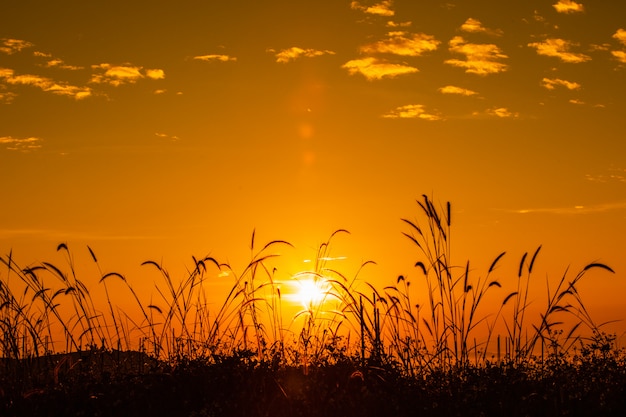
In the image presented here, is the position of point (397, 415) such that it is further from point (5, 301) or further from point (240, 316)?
point (5, 301)

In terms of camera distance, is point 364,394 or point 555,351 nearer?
point 364,394

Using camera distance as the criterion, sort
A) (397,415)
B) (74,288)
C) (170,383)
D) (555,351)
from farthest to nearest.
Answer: (74,288) < (555,351) < (170,383) < (397,415)

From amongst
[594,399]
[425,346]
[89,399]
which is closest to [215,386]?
[89,399]

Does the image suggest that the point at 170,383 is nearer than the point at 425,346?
Yes

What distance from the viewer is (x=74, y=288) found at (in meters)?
9.27

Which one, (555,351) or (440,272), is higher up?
(440,272)

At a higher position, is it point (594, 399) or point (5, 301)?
point (5, 301)

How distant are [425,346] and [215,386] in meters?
2.37

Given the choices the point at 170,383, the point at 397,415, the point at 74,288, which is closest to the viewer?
the point at 397,415

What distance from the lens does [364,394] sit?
7.07 m

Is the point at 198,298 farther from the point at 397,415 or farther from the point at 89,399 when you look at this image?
the point at 397,415

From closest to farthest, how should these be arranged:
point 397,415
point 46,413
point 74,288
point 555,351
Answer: point 397,415
point 46,413
point 555,351
point 74,288

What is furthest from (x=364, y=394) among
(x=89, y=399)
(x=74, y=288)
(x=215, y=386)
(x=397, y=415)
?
(x=74, y=288)

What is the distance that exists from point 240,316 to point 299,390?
2.17 m
